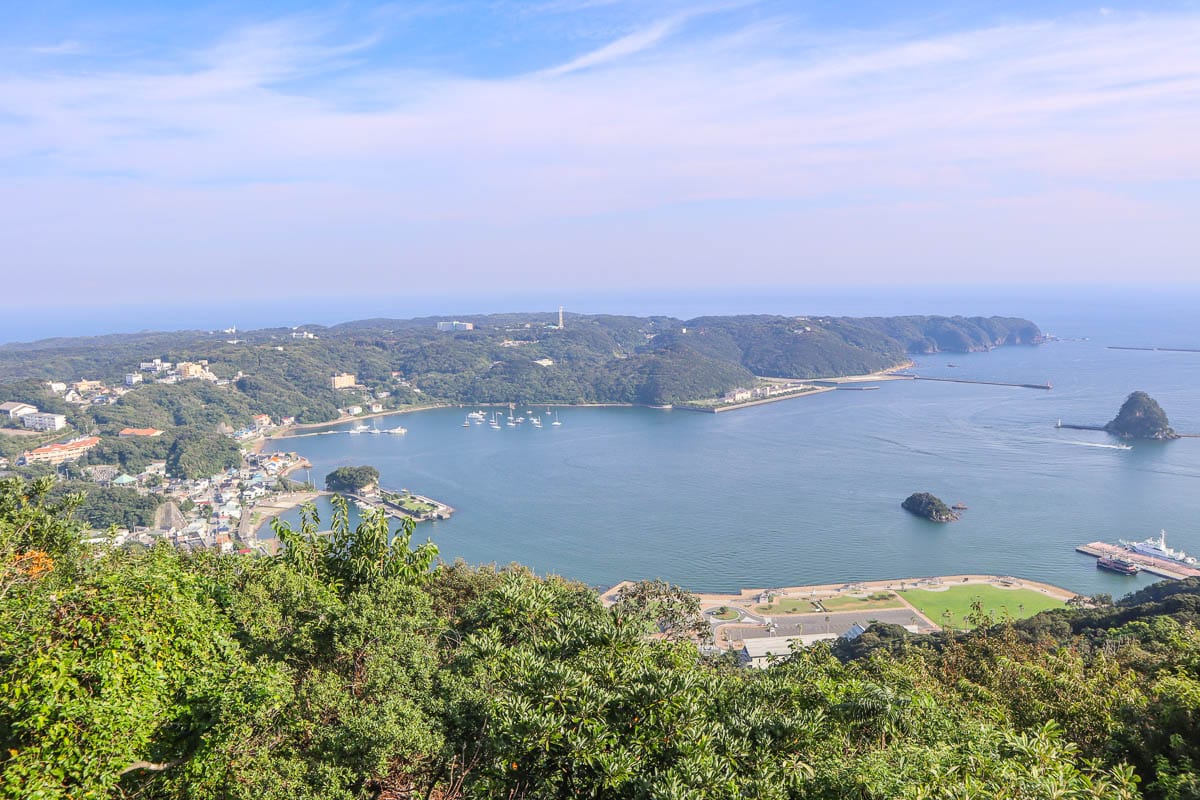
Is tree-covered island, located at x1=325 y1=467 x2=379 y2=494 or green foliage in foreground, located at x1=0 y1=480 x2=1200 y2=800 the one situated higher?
green foliage in foreground, located at x1=0 y1=480 x2=1200 y2=800

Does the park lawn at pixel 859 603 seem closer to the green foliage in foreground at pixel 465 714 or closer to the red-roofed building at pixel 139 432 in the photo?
the green foliage in foreground at pixel 465 714

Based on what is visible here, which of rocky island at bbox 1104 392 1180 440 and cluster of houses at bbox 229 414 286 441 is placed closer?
rocky island at bbox 1104 392 1180 440

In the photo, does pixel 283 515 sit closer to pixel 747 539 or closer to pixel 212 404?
pixel 747 539

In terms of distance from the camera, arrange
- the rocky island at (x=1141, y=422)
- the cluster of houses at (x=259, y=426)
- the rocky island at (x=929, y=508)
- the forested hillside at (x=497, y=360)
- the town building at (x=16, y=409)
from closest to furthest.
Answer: the rocky island at (x=929, y=508) < the rocky island at (x=1141, y=422) < the town building at (x=16, y=409) < the cluster of houses at (x=259, y=426) < the forested hillside at (x=497, y=360)

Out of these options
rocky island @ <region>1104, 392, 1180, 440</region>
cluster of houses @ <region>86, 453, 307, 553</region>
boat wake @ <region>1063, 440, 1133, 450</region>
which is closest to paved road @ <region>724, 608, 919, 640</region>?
cluster of houses @ <region>86, 453, 307, 553</region>

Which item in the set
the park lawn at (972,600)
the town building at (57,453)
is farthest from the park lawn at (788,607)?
the town building at (57,453)

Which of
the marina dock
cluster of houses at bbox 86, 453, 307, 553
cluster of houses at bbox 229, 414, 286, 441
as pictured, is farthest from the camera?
cluster of houses at bbox 229, 414, 286, 441

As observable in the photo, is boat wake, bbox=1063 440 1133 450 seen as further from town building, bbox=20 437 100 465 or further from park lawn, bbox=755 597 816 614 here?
town building, bbox=20 437 100 465
